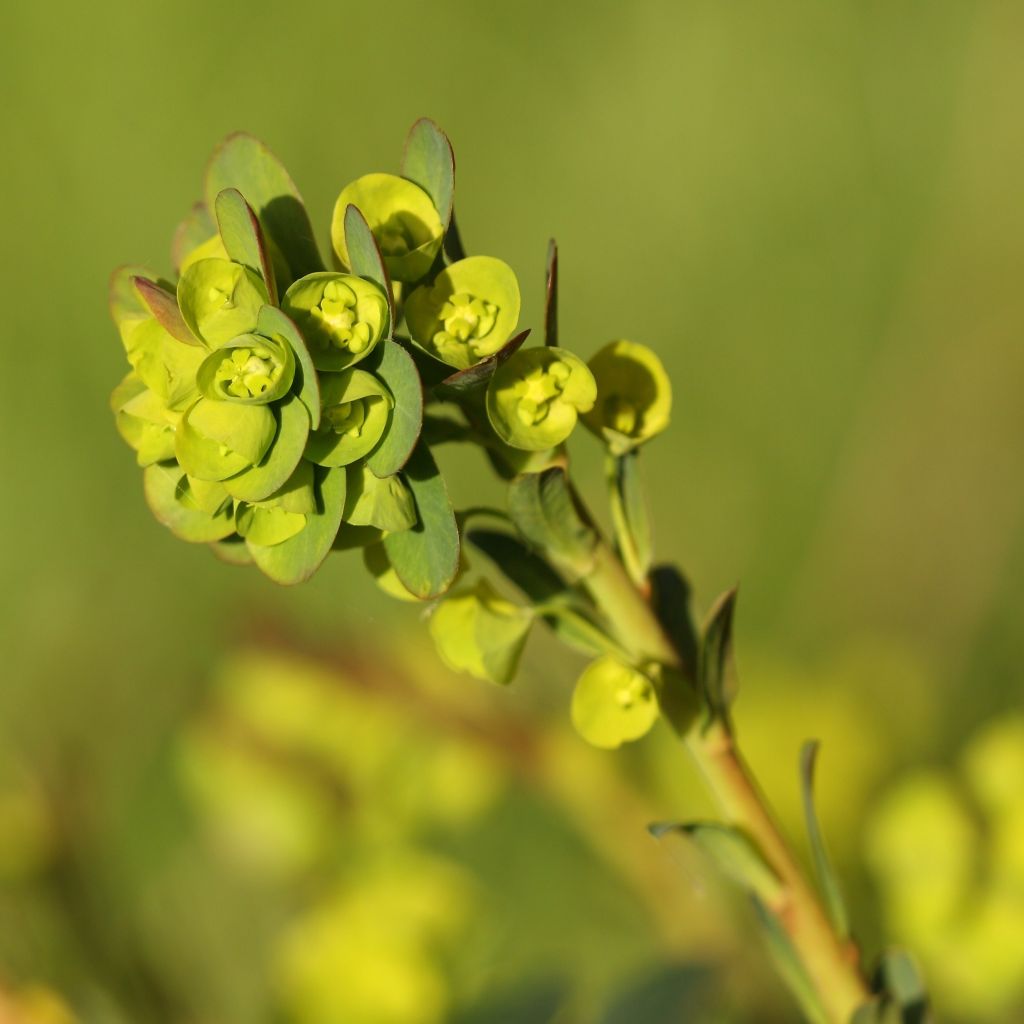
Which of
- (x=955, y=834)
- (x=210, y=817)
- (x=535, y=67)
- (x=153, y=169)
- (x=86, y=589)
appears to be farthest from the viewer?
(x=535, y=67)

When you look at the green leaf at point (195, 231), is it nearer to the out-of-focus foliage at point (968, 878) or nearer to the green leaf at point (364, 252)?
the green leaf at point (364, 252)

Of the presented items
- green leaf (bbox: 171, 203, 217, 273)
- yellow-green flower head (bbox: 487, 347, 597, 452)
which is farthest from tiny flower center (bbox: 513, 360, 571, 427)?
green leaf (bbox: 171, 203, 217, 273)

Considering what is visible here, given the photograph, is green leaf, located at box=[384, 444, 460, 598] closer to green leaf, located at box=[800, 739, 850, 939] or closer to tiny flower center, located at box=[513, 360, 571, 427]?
tiny flower center, located at box=[513, 360, 571, 427]

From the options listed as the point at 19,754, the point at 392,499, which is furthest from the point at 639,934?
the point at 392,499

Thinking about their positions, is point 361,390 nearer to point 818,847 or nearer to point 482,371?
point 482,371

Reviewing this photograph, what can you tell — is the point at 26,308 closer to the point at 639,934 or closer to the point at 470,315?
the point at 639,934

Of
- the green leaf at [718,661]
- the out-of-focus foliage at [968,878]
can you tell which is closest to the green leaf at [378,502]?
the green leaf at [718,661]
